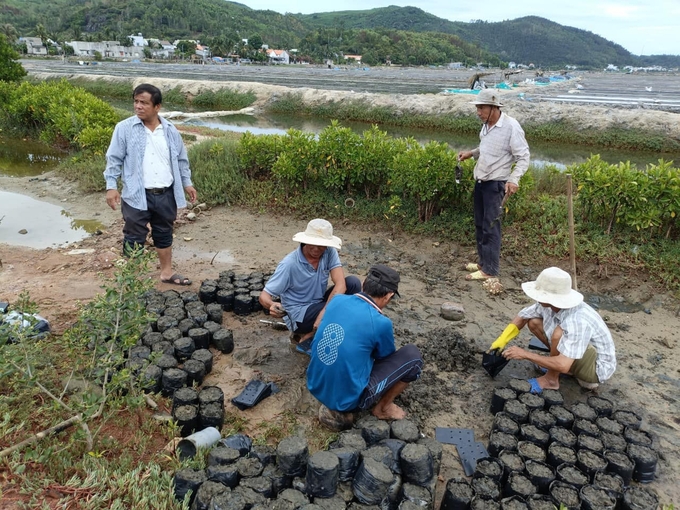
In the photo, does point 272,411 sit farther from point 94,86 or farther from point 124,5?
point 124,5

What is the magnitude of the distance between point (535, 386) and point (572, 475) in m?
0.97

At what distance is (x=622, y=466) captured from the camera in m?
2.94

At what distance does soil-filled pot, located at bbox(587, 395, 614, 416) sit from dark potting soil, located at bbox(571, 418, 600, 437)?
0.18 meters

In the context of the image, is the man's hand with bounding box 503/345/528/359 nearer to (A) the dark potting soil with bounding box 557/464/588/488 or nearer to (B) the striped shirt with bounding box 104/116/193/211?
(A) the dark potting soil with bounding box 557/464/588/488

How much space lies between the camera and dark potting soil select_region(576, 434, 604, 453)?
3.11m

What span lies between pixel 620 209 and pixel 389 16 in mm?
198115

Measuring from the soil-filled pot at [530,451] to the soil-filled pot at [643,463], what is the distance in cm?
57

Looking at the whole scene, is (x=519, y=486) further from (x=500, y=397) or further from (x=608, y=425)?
(x=608, y=425)

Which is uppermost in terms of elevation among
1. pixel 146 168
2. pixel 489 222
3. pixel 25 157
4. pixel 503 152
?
pixel 503 152

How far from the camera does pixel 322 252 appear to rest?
393 centimetres

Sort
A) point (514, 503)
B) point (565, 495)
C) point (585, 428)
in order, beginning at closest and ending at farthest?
point (514, 503) → point (565, 495) → point (585, 428)

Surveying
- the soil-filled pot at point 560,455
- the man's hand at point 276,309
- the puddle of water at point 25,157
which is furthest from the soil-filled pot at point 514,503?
the puddle of water at point 25,157

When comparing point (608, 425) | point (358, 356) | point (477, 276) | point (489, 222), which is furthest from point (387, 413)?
point (489, 222)

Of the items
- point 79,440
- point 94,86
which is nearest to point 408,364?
point 79,440
